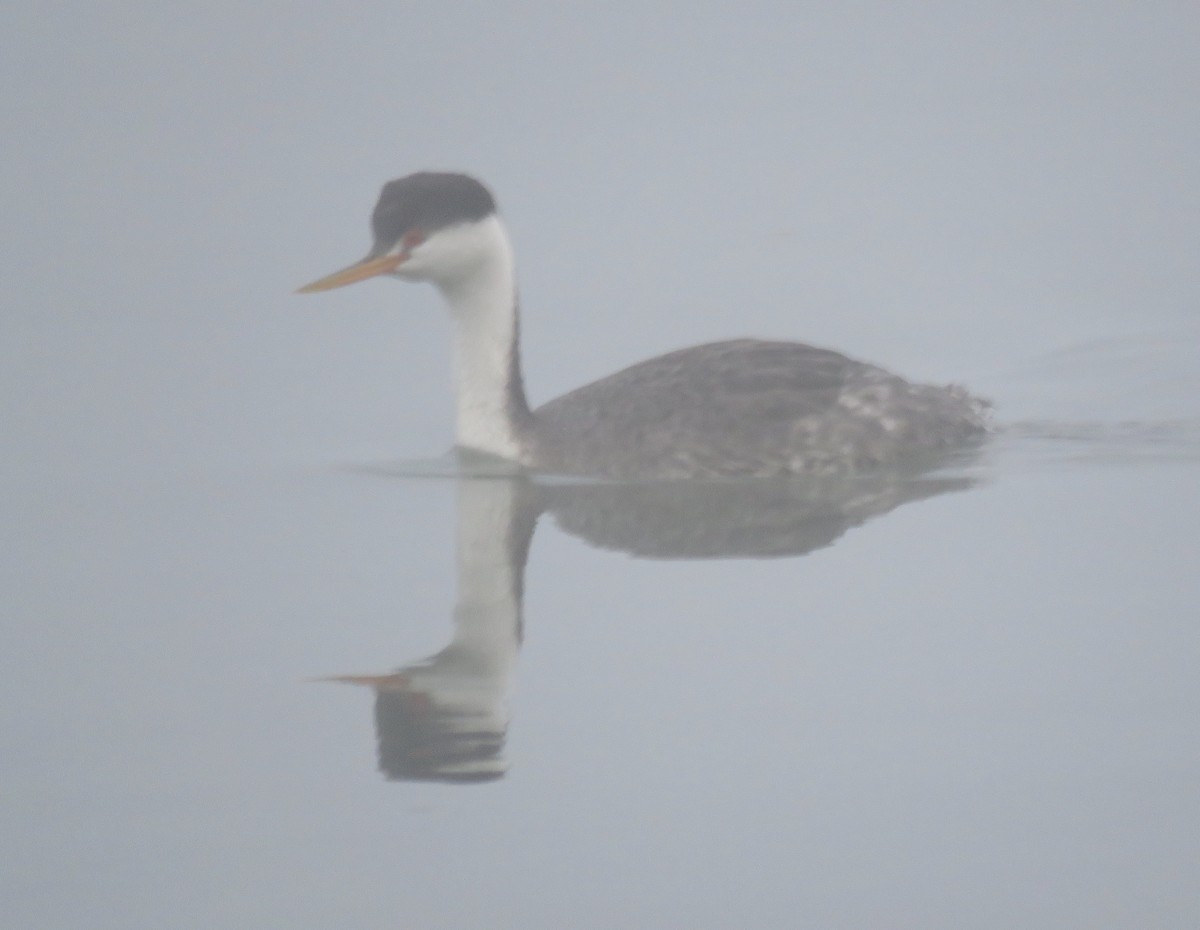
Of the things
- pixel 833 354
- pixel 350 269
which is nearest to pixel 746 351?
pixel 833 354

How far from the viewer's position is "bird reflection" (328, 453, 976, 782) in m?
8.56

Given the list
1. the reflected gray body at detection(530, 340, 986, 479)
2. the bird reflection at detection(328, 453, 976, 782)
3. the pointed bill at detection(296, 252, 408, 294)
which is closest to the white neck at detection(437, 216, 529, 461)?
the reflected gray body at detection(530, 340, 986, 479)

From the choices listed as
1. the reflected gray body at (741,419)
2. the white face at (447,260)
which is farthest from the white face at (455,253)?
the reflected gray body at (741,419)

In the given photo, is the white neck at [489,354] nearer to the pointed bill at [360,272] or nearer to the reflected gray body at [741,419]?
the reflected gray body at [741,419]

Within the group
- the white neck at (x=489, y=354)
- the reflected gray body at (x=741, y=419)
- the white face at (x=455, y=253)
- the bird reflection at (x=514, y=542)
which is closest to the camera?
the bird reflection at (x=514, y=542)

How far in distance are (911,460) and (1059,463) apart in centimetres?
76

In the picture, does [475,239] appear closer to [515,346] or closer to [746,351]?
[515,346]

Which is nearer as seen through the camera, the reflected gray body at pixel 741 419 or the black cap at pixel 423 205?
the black cap at pixel 423 205

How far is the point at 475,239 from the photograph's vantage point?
12.3 m

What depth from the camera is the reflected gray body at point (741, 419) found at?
12.3 m

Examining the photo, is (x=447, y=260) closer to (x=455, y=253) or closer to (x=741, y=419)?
(x=455, y=253)

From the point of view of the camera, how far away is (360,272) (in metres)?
12.0

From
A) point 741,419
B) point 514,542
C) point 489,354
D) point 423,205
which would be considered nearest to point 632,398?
point 741,419

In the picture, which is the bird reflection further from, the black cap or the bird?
the black cap
